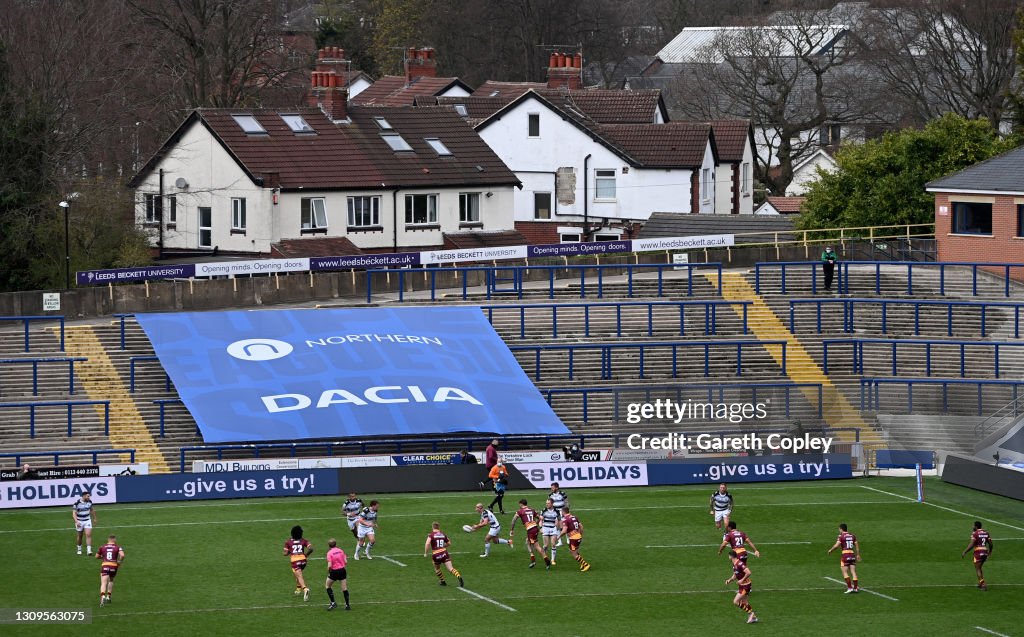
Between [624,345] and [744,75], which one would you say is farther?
[744,75]

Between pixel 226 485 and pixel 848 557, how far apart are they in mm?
17477

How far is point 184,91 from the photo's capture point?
8519 centimetres

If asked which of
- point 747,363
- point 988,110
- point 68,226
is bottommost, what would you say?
point 747,363

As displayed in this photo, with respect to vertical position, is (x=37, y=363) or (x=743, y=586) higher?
(x=37, y=363)

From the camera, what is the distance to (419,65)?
331ft

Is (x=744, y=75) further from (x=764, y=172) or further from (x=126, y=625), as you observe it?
(x=126, y=625)

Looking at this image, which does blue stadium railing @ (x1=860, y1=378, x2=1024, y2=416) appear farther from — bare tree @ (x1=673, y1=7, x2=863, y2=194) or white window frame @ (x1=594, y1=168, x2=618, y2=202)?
bare tree @ (x1=673, y1=7, x2=863, y2=194)

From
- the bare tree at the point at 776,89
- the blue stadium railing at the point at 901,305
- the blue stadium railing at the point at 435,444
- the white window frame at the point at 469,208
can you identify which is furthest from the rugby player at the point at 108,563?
the bare tree at the point at 776,89

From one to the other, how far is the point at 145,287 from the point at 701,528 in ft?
78.5

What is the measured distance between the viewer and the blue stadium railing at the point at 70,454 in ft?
147

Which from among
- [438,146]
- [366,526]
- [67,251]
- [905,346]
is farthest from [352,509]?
[438,146]

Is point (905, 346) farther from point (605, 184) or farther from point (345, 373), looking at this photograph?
point (605, 184)

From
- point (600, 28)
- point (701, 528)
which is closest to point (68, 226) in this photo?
point (701, 528)

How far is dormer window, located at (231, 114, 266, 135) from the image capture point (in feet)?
227
